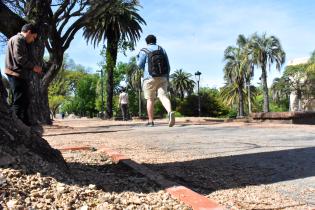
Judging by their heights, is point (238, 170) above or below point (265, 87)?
below

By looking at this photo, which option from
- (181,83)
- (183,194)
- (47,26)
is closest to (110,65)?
(47,26)

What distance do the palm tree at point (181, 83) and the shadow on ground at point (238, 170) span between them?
82.6m

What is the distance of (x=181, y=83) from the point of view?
292 ft

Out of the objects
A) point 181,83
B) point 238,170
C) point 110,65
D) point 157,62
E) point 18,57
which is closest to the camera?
point 238,170

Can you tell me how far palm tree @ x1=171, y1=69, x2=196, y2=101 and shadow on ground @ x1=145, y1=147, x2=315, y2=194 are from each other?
8257 cm

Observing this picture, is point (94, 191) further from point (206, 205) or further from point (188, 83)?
point (188, 83)

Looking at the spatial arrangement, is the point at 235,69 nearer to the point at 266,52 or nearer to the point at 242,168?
the point at 266,52

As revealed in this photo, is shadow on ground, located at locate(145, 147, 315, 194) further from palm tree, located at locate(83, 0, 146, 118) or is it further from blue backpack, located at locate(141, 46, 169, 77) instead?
palm tree, located at locate(83, 0, 146, 118)

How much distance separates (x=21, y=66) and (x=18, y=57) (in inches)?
6.3

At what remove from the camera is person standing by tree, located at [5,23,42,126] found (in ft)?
21.0

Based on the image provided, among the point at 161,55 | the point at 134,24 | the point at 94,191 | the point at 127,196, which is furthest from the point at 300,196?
the point at 134,24

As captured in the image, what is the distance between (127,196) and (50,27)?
44.4 ft

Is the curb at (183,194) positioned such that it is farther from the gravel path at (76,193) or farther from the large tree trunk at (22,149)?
the large tree trunk at (22,149)

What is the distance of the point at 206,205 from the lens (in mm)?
3090
